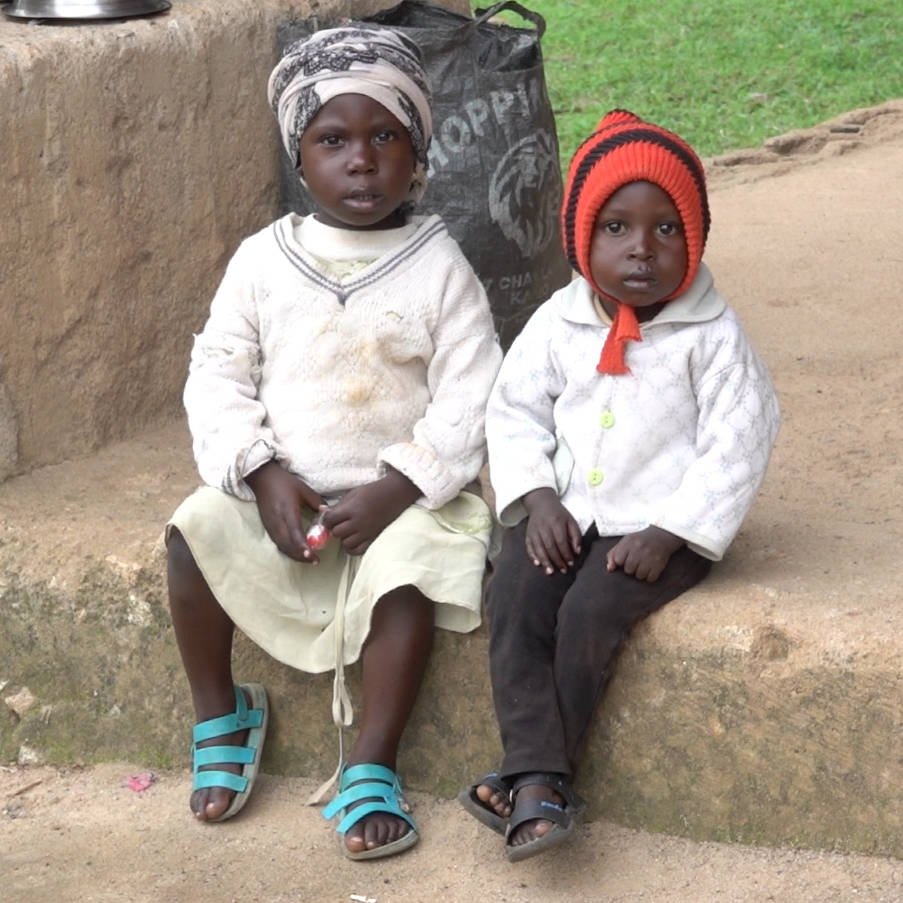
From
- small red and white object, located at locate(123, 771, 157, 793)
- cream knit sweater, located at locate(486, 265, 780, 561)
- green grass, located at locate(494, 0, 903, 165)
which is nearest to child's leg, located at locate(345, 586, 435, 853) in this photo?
cream knit sweater, located at locate(486, 265, 780, 561)

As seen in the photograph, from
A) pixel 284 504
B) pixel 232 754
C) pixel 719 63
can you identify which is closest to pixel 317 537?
pixel 284 504

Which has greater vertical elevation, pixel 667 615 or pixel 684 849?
pixel 667 615

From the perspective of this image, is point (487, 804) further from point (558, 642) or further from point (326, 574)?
point (326, 574)

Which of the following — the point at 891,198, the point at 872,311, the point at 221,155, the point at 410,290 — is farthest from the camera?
the point at 891,198

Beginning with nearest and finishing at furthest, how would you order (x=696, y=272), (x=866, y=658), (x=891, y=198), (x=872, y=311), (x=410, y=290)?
(x=866, y=658), (x=696, y=272), (x=410, y=290), (x=872, y=311), (x=891, y=198)

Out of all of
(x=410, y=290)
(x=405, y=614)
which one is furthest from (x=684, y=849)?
(x=410, y=290)

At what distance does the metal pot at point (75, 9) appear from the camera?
365 cm

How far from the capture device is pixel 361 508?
2.97 meters

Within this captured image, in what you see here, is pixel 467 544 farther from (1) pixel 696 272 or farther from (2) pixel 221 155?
(2) pixel 221 155

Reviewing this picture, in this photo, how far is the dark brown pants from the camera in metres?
2.76

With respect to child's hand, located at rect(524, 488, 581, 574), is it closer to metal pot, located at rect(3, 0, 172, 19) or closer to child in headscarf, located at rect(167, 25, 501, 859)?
child in headscarf, located at rect(167, 25, 501, 859)

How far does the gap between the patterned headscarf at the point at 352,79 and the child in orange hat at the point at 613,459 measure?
0.37 m

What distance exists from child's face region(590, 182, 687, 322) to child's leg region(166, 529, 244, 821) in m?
0.89

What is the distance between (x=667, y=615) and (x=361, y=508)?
0.56 meters
